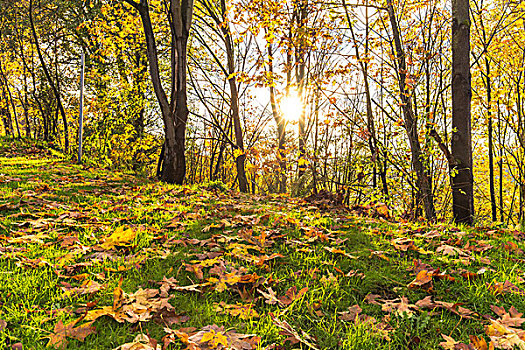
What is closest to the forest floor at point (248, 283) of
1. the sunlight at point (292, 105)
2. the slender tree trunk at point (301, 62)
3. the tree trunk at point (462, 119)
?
the tree trunk at point (462, 119)

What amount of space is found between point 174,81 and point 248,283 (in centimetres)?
623

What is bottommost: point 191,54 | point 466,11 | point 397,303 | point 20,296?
point 397,303

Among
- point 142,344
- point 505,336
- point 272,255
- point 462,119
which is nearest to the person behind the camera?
point 142,344

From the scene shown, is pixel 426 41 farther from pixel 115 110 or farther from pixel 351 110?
pixel 115 110

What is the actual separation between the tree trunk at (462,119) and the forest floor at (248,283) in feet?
4.74

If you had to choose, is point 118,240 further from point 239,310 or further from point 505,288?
point 505,288

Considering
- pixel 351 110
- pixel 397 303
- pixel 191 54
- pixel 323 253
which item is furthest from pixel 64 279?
pixel 191 54

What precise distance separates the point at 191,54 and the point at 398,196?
10276mm

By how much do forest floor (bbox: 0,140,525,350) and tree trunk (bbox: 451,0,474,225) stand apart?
4.74ft

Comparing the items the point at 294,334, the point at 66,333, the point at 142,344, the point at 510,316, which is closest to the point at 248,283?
the point at 294,334

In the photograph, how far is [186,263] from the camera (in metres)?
2.48

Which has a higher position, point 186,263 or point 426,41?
point 426,41

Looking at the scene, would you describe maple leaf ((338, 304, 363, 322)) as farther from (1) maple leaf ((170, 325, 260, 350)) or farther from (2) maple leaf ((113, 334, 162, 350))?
(2) maple leaf ((113, 334, 162, 350))

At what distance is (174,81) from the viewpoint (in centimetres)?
736
